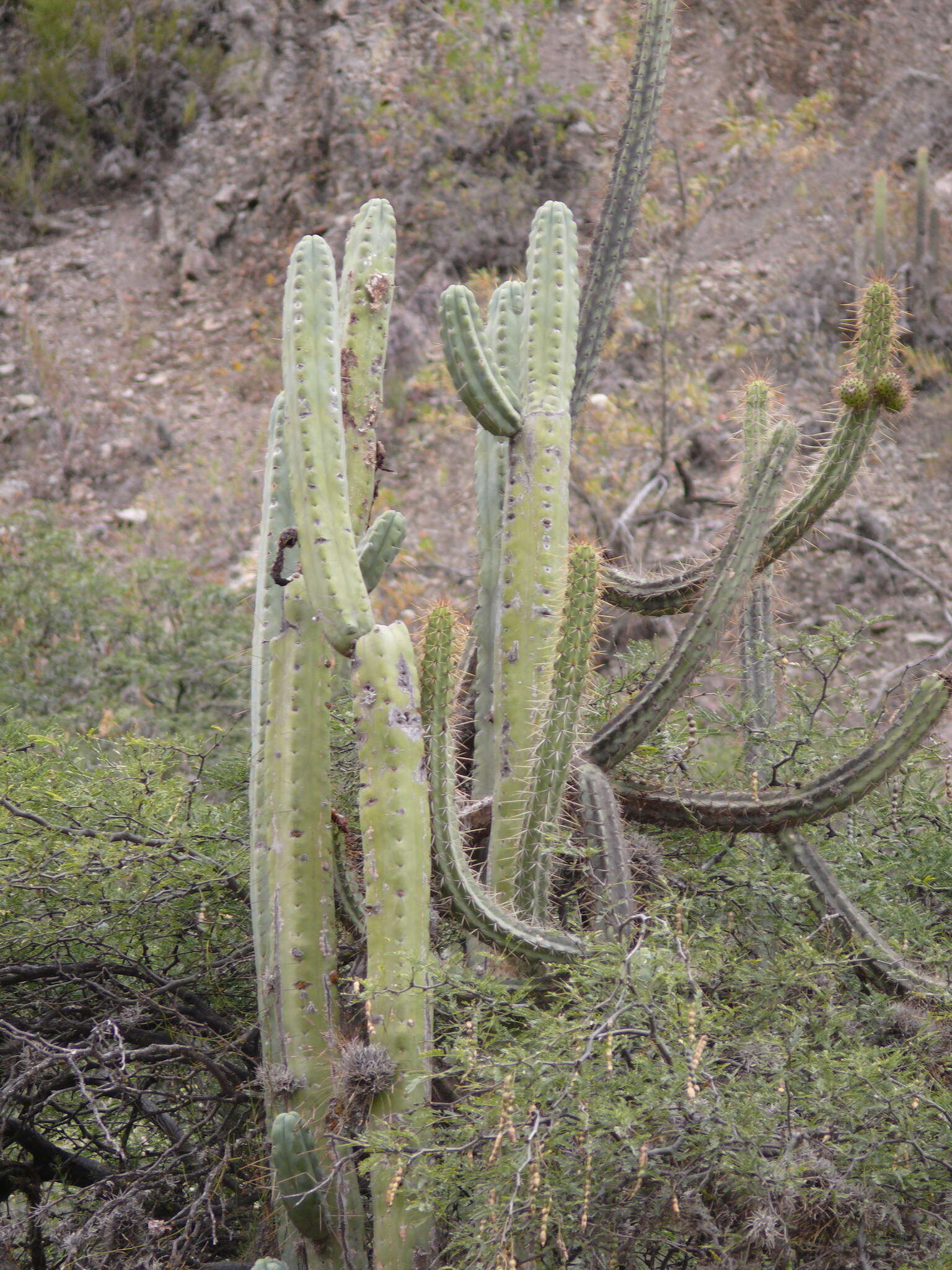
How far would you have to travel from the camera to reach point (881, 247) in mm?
11227

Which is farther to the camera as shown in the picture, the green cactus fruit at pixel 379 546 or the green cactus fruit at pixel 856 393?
the green cactus fruit at pixel 856 393

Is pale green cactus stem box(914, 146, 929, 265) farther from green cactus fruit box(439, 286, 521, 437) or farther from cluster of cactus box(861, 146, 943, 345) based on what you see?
green cactus fruit box(439, 286, 521, 437)

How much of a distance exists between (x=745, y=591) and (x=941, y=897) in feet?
4.31

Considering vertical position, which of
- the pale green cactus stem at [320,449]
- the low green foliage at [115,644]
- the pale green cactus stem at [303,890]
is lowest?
the low green foliage at [115,644]

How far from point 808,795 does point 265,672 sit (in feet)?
5.12

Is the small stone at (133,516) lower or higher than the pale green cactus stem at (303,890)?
lower

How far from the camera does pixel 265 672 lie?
3.58 meters

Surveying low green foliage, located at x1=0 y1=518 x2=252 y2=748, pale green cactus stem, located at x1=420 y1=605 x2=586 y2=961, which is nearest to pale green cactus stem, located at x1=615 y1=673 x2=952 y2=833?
pale green cactus stem, located at x1=420 y1=605 x2=586 y2=961

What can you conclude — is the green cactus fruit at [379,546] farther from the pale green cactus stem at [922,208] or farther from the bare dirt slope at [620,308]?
the pale green cactus stem at [922,208]

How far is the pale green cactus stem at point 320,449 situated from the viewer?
3197 mm

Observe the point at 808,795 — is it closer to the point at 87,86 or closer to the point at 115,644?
the point at 115,644

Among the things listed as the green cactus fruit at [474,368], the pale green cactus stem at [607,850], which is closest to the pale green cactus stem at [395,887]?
the pale green cactus stem at [607,850]

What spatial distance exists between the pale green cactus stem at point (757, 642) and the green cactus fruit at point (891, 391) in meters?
0.40

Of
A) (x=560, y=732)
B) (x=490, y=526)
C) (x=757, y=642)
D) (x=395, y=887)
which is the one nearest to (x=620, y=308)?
(x=757, y=642)
